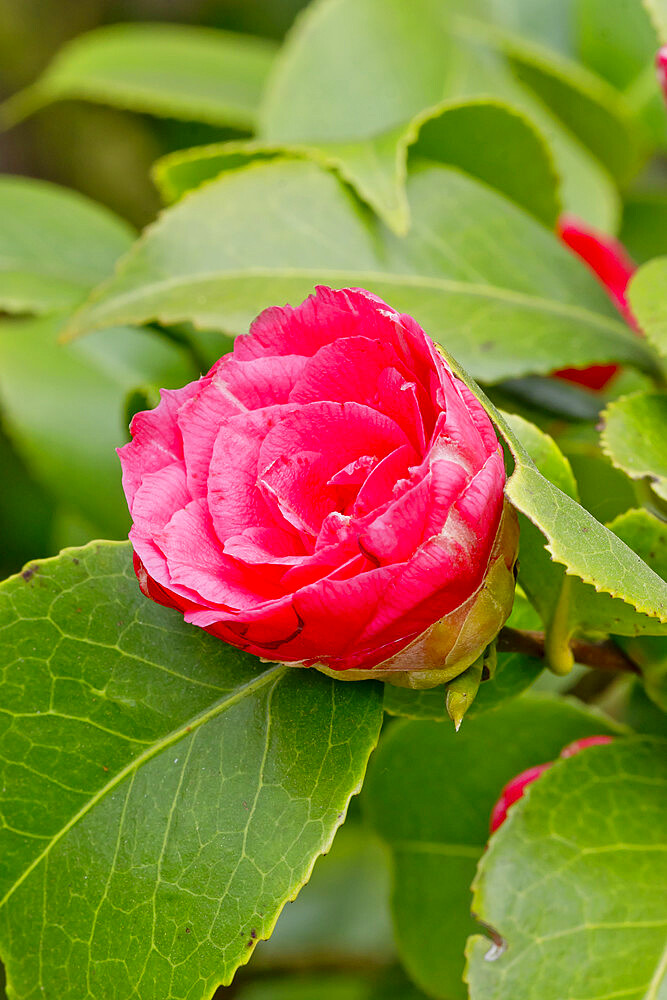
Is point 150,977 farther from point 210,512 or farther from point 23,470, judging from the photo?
point 23,470

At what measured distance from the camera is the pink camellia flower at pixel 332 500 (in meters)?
0.37

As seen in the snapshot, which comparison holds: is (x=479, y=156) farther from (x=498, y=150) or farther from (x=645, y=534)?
(x=645, y=534)

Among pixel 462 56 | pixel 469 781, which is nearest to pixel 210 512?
pixel 469 781

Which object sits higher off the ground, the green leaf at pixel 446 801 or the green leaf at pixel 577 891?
the green leaf at pixel 577 891

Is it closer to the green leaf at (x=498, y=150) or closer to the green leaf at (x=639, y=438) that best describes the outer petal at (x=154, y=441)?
the green leaf at (x=639, y=438)

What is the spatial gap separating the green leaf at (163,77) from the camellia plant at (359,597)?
6.9 inches

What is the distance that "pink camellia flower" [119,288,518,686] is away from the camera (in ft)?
1.22

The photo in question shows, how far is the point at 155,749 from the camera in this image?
44 centimetres

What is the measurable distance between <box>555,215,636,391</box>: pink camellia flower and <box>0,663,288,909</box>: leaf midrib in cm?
45

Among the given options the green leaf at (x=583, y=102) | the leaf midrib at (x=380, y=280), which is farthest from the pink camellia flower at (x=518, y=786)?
the green leaf at (x=583, y=102)

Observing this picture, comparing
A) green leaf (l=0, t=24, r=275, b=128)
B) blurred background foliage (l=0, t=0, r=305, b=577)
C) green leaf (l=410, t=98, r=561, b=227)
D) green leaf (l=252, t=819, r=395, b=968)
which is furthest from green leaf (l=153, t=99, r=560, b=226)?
blurred background foliage (l=0, t=0, r=305, b=577)

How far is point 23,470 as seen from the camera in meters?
1.37

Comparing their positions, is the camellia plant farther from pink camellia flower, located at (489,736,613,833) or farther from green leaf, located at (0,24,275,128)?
green leaf, located at (0,24,275,128)

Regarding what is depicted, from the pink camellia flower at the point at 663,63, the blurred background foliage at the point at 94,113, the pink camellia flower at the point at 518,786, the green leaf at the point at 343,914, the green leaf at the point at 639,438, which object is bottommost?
the green leaf at the point at 343,914
